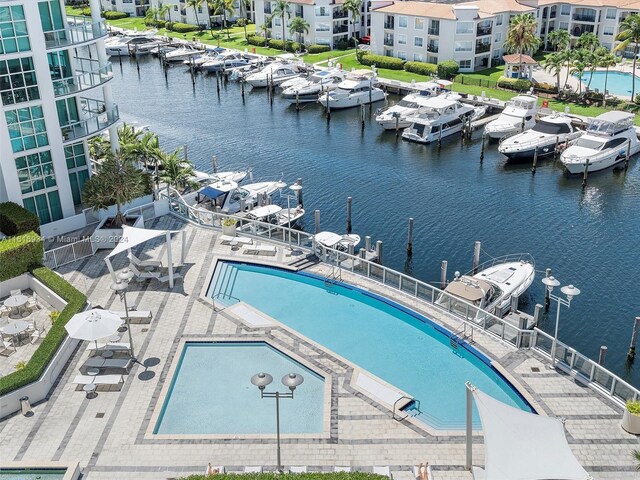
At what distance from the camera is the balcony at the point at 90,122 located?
4353 cm

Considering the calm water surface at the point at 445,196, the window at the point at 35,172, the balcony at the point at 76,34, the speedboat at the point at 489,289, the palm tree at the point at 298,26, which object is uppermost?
the balcony at the point at 76,34

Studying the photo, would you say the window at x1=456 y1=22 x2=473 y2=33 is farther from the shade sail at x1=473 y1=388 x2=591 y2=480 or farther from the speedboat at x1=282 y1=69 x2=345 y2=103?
the shade sail at x1=473 y1=388 x2=591 y2=480

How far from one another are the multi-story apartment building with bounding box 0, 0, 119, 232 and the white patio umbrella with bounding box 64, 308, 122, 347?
14.8m

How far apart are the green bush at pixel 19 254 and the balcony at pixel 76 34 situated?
11864mm

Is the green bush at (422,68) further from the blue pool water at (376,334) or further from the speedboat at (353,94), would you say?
the blue pool water at (376,334)

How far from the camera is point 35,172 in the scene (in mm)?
42125

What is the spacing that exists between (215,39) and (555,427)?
4178 inches

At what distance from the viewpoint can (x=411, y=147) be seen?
69.7 meters

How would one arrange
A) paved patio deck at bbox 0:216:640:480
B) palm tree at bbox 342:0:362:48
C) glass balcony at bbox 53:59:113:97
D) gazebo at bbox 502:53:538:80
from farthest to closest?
palm tree at bbox 342:0:362:48 < gazebo at bbox 502:53:538:80 < glass balcony at bbox 53:59:113:97 < paved patio deck at bbox 0:216:640:480

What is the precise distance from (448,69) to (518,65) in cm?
847

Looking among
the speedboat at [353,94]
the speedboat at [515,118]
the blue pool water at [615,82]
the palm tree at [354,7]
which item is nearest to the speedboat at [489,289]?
the speedboat at [515,118]

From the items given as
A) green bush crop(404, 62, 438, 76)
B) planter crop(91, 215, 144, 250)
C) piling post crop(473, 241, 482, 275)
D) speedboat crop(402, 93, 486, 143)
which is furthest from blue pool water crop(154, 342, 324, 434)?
green bush crop(404, 62, 438, 76)

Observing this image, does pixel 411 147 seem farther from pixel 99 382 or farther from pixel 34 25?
pixel 99 382

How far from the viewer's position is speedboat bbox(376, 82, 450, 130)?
7294 cm
